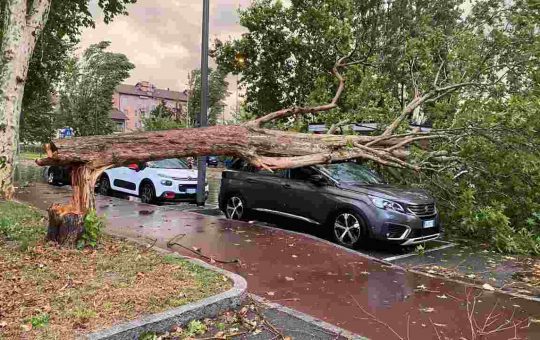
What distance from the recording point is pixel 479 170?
890cm

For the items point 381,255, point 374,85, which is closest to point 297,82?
point 374,85

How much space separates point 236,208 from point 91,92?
36527mm

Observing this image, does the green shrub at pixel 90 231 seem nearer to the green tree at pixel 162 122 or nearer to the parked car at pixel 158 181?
the parked car at pixel 158 181

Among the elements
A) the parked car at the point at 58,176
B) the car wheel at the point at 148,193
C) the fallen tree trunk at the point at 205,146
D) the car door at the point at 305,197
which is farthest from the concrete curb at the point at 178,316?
the parked car at the point at 58,176

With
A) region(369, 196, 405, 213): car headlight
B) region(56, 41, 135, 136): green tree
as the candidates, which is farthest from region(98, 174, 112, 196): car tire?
region(56, 41, 135, 136): green tree

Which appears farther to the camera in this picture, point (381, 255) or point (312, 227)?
point (312, 227)

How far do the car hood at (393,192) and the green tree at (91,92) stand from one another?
113 feet

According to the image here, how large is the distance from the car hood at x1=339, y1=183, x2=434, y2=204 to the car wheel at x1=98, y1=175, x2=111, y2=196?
8.55m

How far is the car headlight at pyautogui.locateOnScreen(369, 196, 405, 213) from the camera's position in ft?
26.0

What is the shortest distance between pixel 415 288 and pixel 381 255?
1.99m

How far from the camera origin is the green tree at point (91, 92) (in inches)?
1625

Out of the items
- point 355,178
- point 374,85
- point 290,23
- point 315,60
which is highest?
point 290,23

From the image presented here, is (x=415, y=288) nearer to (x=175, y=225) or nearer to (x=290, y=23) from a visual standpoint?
(x=175, y=225)

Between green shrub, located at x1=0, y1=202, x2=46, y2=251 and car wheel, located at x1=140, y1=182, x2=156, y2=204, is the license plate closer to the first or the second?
green shrub, located at x1=0, y1=202, x2=46, y2=251
